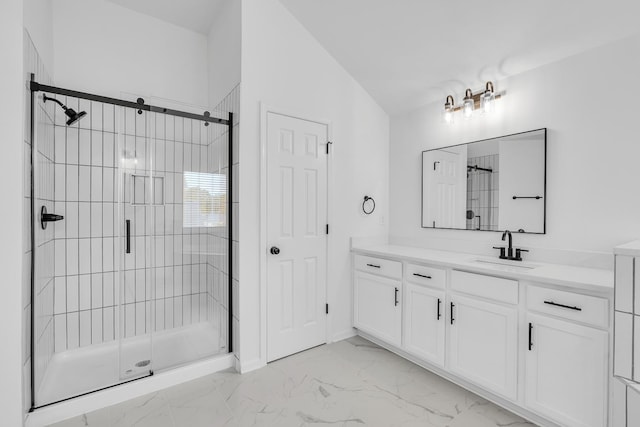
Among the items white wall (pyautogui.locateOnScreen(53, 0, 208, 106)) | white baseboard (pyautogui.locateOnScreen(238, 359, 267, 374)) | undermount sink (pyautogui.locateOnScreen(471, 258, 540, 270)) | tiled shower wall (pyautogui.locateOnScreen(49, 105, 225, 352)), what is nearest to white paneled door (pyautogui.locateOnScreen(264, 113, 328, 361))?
white baseboard (pyautogui.locateOnScreen(238, 359, 267, 374))

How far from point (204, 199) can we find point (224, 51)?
1381mm

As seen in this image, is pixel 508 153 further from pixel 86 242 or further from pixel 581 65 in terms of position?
pixel 86 242

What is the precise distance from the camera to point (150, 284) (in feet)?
7.93

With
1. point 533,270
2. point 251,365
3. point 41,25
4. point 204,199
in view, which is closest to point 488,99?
point 533,270

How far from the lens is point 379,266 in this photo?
2789 mm

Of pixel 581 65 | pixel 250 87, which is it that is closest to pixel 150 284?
pixel 250 87

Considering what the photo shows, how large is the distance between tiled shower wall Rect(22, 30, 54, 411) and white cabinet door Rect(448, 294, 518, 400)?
2.68 meters

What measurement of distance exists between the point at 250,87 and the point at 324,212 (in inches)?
49.5

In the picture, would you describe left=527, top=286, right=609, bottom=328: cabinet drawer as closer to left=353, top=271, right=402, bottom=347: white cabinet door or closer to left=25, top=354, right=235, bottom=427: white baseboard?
left=353, top=271, right=402, bottom=347: white cabinet door

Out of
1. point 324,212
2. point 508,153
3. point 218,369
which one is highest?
point 508,153

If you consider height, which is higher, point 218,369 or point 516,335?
point 516,335

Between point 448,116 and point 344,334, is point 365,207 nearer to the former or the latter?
point 448,116

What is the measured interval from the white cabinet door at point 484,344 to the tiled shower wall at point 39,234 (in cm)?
268

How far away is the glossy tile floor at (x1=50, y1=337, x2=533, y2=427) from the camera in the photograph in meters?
1.85
